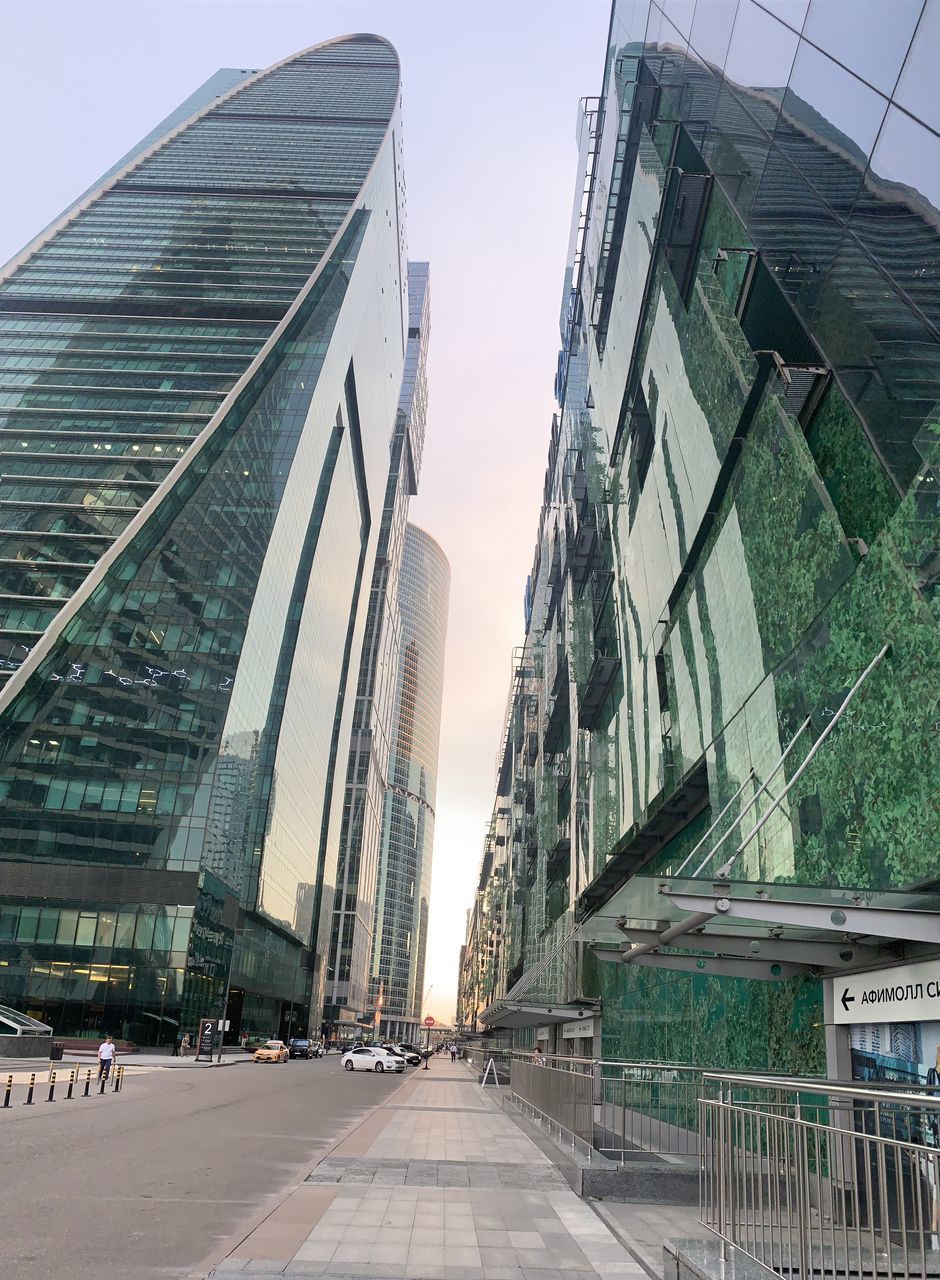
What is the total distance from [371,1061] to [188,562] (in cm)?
4122

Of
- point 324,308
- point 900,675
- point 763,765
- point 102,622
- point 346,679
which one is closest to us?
point 900,675

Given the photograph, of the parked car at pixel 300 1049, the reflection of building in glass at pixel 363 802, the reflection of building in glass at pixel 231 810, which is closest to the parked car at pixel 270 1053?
the reflection of building in glass at pixel 231 810

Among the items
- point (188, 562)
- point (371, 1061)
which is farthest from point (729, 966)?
point (188, 562)

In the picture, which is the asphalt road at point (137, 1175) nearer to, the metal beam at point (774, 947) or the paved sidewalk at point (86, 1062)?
the metal beam at point (774, 947)

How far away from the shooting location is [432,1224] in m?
9.13

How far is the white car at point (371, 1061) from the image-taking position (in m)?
55.9

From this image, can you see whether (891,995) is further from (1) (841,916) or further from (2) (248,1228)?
(2) (248,1228)

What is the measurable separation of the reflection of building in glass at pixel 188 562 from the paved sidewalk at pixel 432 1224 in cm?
5051

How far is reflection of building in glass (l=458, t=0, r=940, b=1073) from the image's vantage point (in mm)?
10078

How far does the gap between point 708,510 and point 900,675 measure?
962cm

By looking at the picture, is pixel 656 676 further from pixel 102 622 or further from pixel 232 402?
pixel 232 402

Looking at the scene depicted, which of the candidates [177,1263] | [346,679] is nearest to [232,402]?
[346,679]

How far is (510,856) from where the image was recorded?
7781 cm

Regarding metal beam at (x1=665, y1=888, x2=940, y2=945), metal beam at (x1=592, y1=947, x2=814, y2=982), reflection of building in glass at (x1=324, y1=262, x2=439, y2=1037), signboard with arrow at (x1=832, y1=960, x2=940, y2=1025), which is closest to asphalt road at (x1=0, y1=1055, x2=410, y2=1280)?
metal beam at (x1=665, y1=888, x2=940, y2=945)
